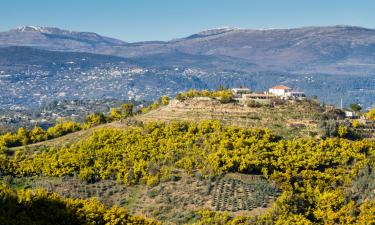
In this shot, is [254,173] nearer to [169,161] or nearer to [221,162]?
[221,162]

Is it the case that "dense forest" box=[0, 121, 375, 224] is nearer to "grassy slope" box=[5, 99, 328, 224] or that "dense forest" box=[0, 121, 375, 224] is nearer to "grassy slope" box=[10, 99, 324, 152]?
"grassy slope" box=[5, 99, 328, 224]

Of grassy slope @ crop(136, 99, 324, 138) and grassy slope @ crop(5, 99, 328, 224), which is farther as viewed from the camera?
grassy slope @ crop(136, 99, 324, 138)

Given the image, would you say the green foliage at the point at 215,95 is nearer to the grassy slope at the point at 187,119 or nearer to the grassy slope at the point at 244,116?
the grassy slope at the point at 244,116

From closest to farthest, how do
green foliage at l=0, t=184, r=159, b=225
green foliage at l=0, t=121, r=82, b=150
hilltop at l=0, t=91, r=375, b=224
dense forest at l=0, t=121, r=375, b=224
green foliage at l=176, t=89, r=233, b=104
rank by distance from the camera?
green foliage at l=0, t=184, r=159, b=225 < hilltop at l=0, t=91, r=375, b=224 < dense forest at l=0, t=121, r=375, b=224 < green foliage at l=0, t=121, r=82, b=150 < green foliage at l=176, t=89, r=233, b=104

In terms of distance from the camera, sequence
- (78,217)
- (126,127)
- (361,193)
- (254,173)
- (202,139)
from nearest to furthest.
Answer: (78,217) → (361,193) → (254,173) → (202,139) → (126,127)

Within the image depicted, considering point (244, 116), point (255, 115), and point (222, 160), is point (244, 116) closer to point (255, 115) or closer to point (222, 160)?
point (255, 115)

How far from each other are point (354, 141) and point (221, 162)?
22.5 meters

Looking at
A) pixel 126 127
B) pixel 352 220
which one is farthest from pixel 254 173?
pixel 126 127

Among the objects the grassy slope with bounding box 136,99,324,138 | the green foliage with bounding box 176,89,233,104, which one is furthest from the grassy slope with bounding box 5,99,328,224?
the green foliage with bounding box 176,89,233,104

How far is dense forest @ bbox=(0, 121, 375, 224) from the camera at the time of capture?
91.1m

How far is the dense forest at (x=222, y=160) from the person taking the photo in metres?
91.1

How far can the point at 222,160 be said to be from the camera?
96938mm

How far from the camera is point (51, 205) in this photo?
250 feet

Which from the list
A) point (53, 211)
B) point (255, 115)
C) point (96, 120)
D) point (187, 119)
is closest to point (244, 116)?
point (255, 115)
